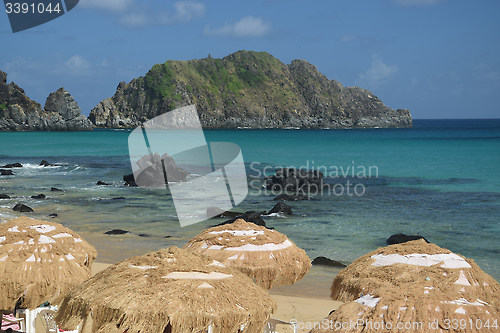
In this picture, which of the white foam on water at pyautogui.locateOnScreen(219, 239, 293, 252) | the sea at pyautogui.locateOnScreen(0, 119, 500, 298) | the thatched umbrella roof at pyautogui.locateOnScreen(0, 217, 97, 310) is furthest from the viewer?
the sea at pyautogui.locateOnScreen(0, 119, 500, 298)

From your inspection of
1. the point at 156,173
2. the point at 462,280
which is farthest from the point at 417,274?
the point at 156,173

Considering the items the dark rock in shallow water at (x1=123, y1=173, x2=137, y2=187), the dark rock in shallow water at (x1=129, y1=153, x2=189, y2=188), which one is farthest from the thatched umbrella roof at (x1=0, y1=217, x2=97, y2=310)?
the dark rock in shallow water at (x1=123, y1=173, x2=137, y2=187)

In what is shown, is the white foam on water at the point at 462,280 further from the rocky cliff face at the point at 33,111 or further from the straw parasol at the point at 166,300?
the rocky cliff face at the point at 33,111

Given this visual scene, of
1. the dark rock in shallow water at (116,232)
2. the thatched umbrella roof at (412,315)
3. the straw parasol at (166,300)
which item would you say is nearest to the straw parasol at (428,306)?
the thatched umbrella roof at (412,315)

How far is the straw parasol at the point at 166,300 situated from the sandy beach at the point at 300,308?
3881mm

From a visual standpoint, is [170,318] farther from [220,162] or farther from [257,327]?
[220,162]

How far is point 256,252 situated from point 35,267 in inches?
103

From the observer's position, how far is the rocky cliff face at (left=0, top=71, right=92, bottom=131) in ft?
412

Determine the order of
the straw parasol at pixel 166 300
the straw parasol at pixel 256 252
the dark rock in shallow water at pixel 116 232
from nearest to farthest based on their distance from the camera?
1. the straw parasol at pixel 166 300
2. the straw parasol at pixel 256 252
3. the dark rock in shallow water at pixel 116 232

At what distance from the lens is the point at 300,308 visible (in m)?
8.77

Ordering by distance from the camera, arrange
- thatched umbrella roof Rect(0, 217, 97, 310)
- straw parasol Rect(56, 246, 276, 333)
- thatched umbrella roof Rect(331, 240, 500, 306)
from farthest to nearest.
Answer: thatched umbrella roof Rect(0, 217, 97, 310)
straw parasol Rect(56, 246, 276, 333)
thatched umbrella roof Rect(331, 240, 500, 306)

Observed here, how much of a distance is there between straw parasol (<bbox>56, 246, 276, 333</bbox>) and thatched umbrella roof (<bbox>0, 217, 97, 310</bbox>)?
165cm

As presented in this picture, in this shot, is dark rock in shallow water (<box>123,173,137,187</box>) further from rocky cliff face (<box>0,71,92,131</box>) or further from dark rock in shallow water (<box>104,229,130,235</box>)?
rocky cliff face (<box>0,71,92,131</box>)

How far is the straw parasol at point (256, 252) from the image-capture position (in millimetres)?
6062
